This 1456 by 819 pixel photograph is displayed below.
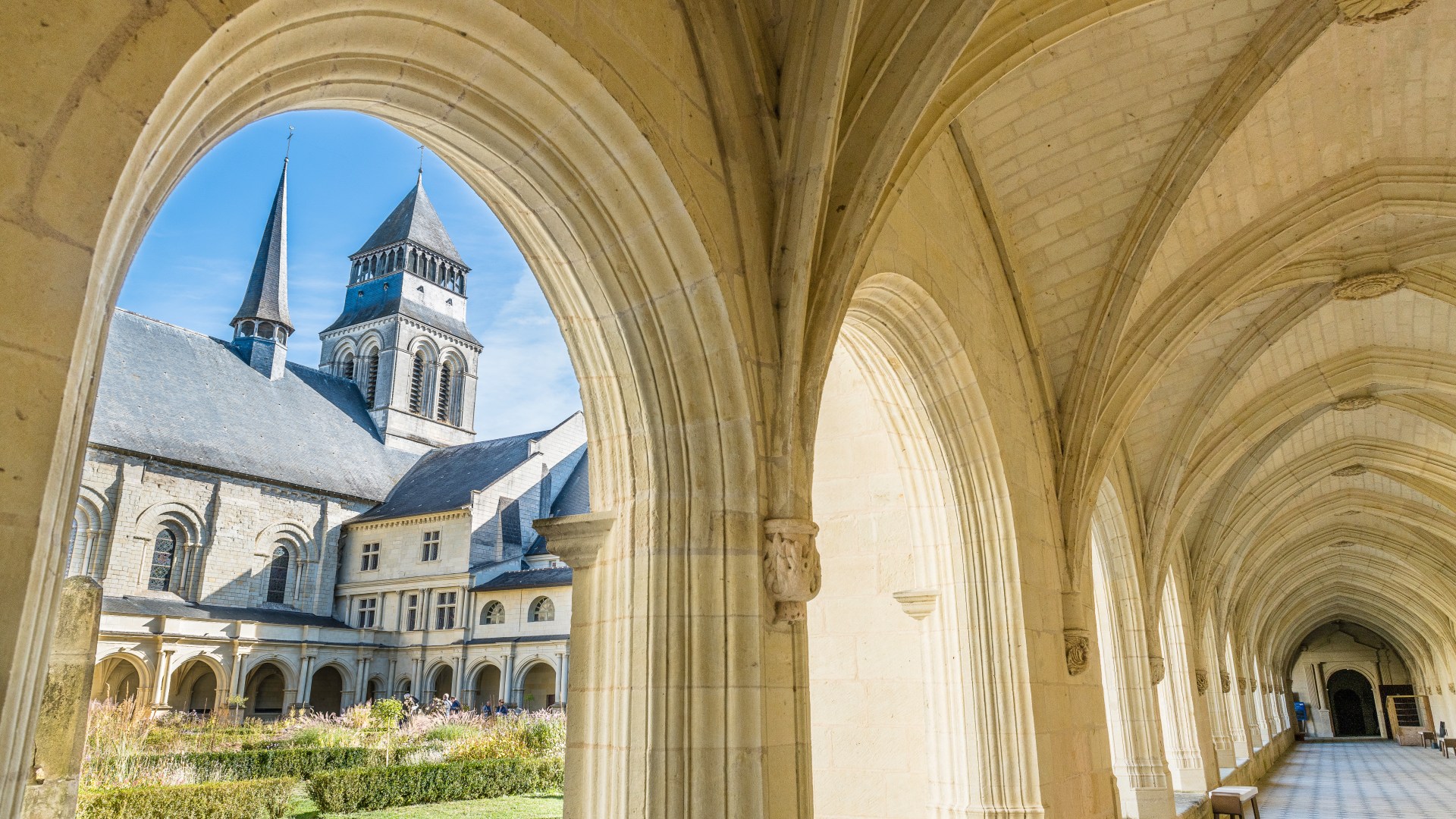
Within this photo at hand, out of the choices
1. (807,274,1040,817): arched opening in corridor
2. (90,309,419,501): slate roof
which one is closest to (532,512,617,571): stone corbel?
(807,274,1040,817): arched opening in corridor

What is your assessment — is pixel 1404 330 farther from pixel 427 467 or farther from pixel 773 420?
pixel 427 467

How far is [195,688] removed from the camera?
73.9ft

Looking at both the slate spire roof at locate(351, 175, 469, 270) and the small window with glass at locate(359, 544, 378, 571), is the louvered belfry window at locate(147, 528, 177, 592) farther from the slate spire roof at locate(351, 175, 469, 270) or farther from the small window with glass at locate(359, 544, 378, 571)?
the slate spire roof at locate(351, 175, 469, 270)

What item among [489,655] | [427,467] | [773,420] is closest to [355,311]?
[427,467]

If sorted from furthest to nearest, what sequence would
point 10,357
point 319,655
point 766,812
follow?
point 319,655
point 766,812
point 10,357

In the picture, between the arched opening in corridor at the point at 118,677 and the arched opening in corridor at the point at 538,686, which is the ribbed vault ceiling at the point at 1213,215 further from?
the arched opening in corridor at the point at 118,677

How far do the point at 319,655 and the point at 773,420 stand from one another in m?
23.0

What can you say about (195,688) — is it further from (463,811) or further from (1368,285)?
(1368,285)

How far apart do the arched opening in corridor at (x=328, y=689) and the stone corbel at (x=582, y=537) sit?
2347 centimetres

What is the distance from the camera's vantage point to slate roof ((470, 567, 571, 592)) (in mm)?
23219

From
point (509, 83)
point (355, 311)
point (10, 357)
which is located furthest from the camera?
point (355, 311)

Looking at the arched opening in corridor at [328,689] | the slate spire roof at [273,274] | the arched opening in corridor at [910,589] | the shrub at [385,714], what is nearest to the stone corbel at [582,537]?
the arched opening in corridor at [910,589]

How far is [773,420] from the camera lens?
125 inches

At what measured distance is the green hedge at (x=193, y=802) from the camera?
6.51m
